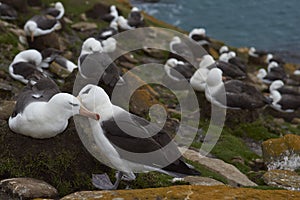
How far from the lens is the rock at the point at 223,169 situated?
1021 cm

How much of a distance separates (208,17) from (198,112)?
2940cm

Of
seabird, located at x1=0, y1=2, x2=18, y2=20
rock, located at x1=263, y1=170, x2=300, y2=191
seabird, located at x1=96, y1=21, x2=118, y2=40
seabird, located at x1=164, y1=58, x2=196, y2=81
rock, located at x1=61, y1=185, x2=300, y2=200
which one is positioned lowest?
seabird, located at x1=96, y1=21, x2=118, y2=40

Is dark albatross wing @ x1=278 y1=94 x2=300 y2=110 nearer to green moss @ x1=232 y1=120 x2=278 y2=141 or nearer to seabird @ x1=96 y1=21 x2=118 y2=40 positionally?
green moss @ x1=232 y1=120 x2=278 y2=141

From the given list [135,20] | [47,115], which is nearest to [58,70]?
[47,115]

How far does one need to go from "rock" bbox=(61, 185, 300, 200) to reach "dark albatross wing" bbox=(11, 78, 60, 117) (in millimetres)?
2054

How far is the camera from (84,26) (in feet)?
94.6

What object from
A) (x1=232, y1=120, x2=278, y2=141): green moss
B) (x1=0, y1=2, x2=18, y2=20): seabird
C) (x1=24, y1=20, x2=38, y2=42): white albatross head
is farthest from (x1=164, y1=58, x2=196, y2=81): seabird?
(x1=0, y1=2, x2=18, y2=20): seabird

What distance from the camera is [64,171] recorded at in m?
7.98

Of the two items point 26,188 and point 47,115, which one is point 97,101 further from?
point 26,188

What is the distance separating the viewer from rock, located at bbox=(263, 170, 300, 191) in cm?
961

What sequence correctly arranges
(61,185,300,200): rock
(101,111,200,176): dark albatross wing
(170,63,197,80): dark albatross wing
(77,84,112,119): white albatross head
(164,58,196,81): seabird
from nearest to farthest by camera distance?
(61,185,300,200): rock < (101,111,200,176): dark albatross wing < (77,84,112,119): white albatross head < (164,58,196,81): seabird < (170,63,197,80): dark albatross wing

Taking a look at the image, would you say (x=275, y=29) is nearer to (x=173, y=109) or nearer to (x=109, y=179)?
(x=173, y=109)

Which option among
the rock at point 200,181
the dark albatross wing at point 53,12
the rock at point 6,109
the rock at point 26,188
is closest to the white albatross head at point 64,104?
the rock at point 26,188

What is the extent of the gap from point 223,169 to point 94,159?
11.7 ft
